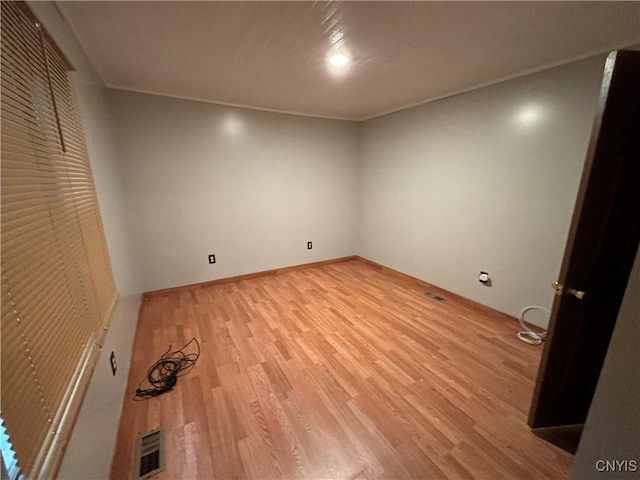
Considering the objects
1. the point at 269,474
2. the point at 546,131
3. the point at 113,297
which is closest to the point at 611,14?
the point at 546,131

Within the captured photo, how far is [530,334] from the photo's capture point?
7.34 ft

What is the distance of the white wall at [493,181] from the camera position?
200 cm

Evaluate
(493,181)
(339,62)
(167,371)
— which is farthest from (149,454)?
(493,181)

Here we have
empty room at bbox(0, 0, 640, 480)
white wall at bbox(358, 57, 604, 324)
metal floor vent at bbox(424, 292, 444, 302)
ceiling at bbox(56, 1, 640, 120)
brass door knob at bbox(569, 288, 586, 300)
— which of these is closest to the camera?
empty room at bbox(0, 0, 640, 480)

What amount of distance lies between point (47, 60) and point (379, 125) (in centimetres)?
340

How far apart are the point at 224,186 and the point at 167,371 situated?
2.16 meters

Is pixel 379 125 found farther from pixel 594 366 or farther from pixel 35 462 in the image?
pixel 35 462

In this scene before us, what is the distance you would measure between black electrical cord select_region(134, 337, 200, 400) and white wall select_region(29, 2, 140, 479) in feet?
0.48

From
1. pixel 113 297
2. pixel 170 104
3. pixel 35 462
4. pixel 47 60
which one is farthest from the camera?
pixel 170 104

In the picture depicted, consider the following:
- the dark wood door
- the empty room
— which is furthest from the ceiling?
the dark wood door

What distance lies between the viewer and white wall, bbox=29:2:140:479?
0.99 m

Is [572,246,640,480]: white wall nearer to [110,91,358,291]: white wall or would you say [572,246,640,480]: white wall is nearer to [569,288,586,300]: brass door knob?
[569,288,586,300]: brass door knob

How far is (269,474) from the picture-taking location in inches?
47.6

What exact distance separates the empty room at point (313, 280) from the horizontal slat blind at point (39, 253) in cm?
1
